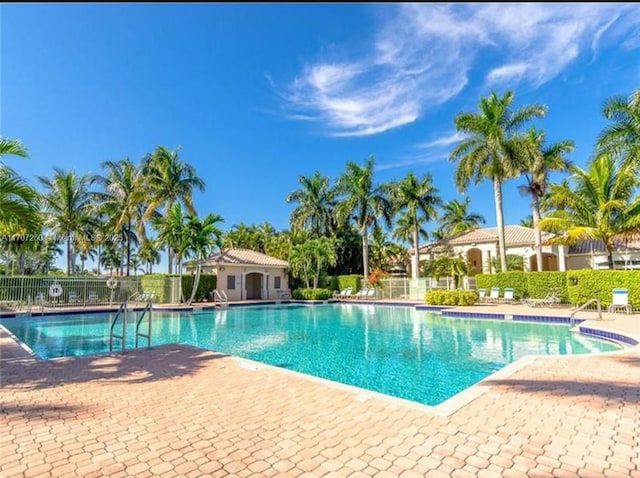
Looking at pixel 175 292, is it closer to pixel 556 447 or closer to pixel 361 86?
pixel 361 86

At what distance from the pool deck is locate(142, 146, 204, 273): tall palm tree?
23343mm

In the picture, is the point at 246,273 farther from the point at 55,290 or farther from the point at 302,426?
the point at 302,426

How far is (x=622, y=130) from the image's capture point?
44.7ft

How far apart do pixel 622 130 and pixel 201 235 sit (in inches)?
837

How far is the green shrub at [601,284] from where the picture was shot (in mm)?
15211

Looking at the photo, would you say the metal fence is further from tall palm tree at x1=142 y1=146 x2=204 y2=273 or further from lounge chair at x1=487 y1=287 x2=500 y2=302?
lounge chair at x1=487 y1=287 x2=500 y2=302

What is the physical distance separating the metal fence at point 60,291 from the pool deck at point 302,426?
18.0m

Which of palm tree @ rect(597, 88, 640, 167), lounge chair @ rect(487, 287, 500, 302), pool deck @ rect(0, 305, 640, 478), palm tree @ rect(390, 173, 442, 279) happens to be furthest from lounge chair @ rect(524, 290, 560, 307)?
pool deck @ rect(0, 305, 640, 478)

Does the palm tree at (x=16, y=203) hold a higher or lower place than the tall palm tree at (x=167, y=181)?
lower

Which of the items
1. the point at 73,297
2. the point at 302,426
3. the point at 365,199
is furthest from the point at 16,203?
the point at 365,199

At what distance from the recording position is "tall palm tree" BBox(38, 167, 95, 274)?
86.5 ft

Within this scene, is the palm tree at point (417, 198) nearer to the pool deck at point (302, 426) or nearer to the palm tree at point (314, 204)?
the palm tree at point (314, 204)

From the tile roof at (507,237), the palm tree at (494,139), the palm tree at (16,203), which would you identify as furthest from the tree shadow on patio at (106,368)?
the tile roof at (507,237)

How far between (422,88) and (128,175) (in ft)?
75.8
